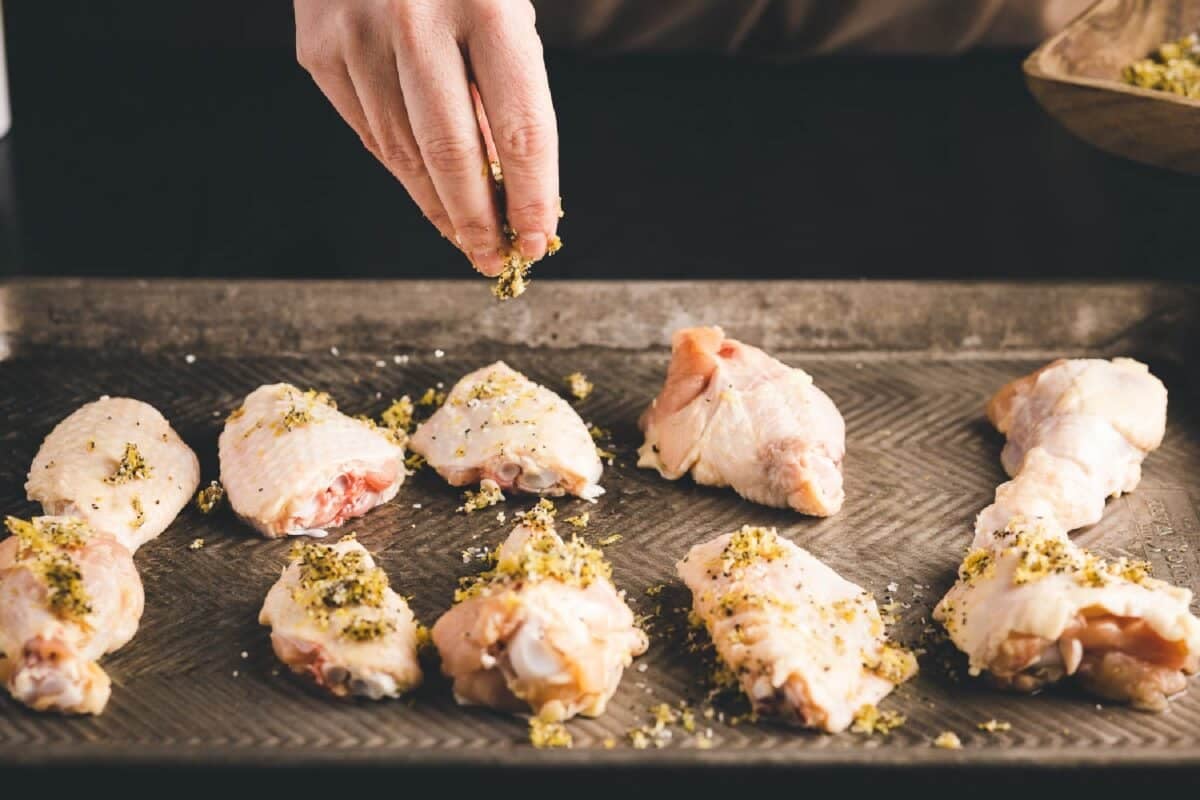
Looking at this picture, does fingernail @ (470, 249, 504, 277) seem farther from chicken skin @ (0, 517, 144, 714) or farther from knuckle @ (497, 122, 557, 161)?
chicken skin @ (0, 517, 144, 714)

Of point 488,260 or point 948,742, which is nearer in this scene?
point 948,742

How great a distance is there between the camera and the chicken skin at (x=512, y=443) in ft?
9.97

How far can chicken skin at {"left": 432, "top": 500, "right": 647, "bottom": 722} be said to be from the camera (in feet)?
7.93

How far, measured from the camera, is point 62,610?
252 cm

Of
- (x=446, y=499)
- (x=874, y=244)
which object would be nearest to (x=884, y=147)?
(x=874, y=244)

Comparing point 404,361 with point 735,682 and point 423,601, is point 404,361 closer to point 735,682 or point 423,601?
point 423,601

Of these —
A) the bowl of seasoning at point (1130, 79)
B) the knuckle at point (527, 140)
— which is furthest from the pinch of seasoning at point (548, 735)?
the bowl of seasoning at point (1130, 79)

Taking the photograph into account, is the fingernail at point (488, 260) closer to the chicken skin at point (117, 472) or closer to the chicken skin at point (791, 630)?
the chicken skin at point (791, 630)

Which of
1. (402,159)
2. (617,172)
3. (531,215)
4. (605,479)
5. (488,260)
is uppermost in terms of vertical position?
(402,159)

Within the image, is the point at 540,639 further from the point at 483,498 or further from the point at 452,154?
the point at 452,154

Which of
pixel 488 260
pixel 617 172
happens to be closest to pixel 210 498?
Result: pixel 488 260

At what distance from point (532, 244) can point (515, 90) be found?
1.15 feet

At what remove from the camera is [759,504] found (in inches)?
121

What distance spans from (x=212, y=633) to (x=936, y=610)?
1.34m
